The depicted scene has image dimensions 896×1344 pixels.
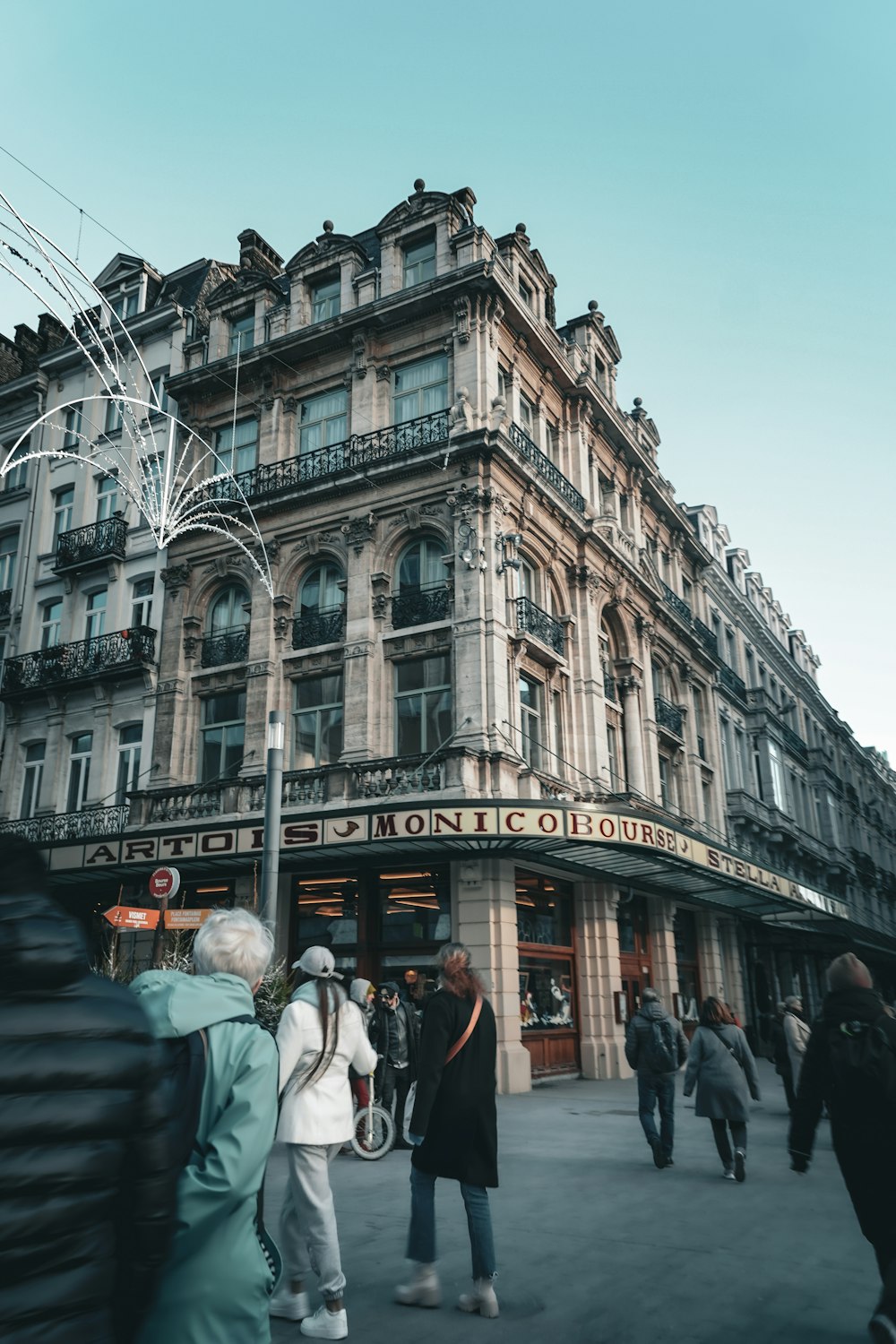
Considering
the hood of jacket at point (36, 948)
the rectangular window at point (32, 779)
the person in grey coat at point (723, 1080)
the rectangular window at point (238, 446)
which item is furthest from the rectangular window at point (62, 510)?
the hood of jacket at point (36, 948)

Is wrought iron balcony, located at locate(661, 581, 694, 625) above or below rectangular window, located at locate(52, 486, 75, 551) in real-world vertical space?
below

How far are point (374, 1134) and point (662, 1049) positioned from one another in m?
3.37

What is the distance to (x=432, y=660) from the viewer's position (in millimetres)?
20219

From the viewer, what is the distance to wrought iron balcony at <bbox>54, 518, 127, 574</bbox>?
84.5ft

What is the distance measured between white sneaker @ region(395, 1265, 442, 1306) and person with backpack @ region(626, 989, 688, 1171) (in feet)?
15.2

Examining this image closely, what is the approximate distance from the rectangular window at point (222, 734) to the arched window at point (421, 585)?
4711 mm

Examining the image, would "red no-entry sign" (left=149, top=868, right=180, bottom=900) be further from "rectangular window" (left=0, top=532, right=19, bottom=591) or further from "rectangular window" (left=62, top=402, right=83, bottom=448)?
"rectangular window" (left=62, top=402, right=83, bottom=448)

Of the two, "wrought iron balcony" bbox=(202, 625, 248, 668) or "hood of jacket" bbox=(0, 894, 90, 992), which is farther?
"wrought iron balcony" bbox=(202, 625, 248, 668)

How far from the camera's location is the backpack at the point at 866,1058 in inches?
186

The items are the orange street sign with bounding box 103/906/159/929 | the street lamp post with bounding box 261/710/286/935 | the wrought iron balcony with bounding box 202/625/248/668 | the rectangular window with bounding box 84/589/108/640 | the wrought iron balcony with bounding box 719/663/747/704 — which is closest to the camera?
the street lamp post with bounding box 261/710/286/935

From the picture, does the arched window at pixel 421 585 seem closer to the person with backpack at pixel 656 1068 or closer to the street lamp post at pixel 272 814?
the street lamp post at pixel 272 814

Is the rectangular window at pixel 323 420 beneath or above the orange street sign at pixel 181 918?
above

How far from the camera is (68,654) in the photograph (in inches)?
1013

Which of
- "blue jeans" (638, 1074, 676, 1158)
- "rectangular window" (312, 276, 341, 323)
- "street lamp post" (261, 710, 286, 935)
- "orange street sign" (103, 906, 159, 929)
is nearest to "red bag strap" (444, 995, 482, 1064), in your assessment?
"blue jeans" (638, 1074, 676, 1158)
